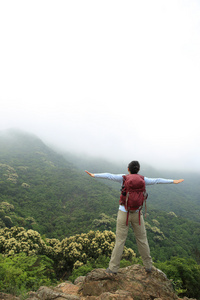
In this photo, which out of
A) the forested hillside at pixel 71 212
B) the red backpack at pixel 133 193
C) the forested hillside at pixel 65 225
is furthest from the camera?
the forested hillside at pixel 71 212

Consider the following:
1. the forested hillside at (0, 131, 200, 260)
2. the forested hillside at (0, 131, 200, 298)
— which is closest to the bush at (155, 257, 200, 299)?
the forested hillside at (0, 131, 200, 298)

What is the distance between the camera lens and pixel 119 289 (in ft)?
13.0

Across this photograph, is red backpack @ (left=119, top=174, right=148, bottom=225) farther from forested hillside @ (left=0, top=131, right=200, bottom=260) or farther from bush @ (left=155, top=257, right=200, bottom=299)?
forested hillside @ (left=0, top=131, right=200, bottom=260)

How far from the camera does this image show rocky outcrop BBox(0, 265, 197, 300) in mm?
3710

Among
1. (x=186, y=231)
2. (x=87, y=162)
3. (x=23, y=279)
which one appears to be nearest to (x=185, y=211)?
(x=186, y=231)

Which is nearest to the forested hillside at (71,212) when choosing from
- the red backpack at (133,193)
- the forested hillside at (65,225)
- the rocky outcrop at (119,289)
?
the forested hillside at (65,225)

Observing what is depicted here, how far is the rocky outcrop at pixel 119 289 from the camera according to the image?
3.71 m

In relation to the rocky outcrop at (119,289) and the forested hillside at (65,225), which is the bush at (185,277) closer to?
the forested hillside at (65,225)

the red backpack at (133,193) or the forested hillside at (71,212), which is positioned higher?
the red backpack at (133,193)

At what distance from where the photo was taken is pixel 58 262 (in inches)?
766

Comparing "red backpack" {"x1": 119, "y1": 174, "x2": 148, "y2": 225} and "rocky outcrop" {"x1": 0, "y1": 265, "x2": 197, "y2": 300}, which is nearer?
"red backpack" {"x1": 119, "y1": 174, "x2": 148, "y2": 225}

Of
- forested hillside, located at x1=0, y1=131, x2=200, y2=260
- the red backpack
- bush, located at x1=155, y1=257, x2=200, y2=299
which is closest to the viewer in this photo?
the red backpack

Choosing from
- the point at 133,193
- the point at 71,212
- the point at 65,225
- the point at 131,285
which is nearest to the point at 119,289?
the point at 131,285

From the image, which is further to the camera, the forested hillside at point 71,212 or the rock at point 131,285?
the forested hillside at point 71,212
